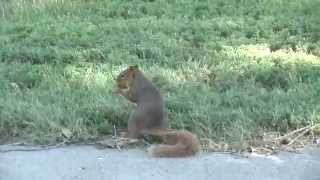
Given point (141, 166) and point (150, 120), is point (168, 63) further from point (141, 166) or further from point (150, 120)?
point (141, 166)

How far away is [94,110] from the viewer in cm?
560

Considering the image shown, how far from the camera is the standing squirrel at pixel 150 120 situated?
16.3ft

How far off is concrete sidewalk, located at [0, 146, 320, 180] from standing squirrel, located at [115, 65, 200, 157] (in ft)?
0.22

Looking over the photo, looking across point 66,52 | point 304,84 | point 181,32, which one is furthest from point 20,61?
point 304,84

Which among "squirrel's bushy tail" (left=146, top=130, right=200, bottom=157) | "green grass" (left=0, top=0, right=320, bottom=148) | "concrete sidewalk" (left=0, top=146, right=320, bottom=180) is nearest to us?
"concrete sidewalk" (left=0, top=146, right=320, bottom=180)

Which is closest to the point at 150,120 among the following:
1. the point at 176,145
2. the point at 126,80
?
the point at 176,145

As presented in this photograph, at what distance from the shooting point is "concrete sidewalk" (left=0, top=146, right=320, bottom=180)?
4.68m

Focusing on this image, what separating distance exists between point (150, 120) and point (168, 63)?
1.97 metres

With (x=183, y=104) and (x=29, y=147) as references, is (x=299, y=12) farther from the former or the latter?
(x=29, y=147)

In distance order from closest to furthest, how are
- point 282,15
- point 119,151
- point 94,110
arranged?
1. point 119,151
2. point 94,110
3. point 282,15

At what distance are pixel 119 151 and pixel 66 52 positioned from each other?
7.68ft

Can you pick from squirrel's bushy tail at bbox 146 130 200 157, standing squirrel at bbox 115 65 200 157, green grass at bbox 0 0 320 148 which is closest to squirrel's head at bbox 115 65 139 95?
standing squirrel at bbox 115 65 200 157

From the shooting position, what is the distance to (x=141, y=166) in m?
4.81

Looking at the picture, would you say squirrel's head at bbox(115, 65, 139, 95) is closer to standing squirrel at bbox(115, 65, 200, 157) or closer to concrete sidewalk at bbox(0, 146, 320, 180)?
standing squirrel at bbox(115, 65, 200, 157)
